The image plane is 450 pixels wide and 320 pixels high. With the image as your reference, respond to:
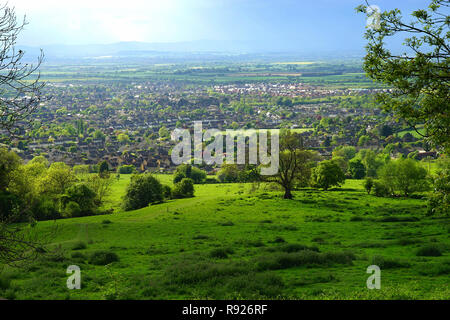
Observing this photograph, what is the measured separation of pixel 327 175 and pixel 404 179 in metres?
7.82

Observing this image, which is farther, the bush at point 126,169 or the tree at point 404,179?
the bush at point 126,169

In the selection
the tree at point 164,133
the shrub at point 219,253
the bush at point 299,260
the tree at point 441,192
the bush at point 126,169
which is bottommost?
the bush at point 126,169

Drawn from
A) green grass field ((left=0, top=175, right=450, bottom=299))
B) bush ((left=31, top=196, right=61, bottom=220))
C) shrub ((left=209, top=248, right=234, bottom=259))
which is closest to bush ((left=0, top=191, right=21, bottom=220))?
bush ((left=31, top=196, right=61, bottom=220))

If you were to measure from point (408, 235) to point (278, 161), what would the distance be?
15.7 m

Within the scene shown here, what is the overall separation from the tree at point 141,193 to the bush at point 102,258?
2539 centimetres

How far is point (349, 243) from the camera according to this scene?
19141 mm

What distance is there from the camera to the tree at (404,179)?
38.1 metres

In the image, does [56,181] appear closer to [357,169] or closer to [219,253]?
[219,253]

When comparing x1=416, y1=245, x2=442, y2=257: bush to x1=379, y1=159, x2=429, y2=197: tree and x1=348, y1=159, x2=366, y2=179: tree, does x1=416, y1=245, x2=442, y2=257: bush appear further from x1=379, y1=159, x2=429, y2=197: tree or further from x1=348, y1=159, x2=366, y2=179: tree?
x1=348, y1=159, x2=366, y2=179: tree

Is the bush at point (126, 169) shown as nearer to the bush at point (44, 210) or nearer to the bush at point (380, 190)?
the bush at point (44, 210)

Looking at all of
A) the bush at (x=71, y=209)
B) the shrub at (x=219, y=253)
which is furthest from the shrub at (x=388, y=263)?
the bush at (x=71, y=209)

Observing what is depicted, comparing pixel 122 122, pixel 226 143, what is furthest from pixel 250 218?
pixel 122 122

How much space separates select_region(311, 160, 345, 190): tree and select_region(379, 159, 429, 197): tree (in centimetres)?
485
